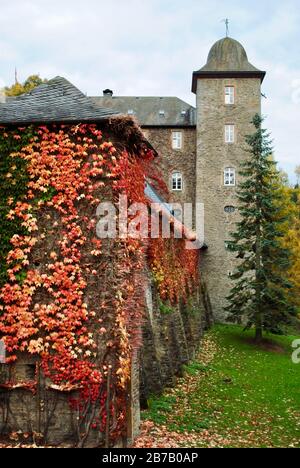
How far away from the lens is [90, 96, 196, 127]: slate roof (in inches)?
1436

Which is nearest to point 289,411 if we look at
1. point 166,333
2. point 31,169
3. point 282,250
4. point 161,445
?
point 166,333

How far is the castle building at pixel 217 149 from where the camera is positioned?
1246 inches

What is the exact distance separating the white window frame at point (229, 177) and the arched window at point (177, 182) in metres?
3.47

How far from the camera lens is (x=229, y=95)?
1315 inches

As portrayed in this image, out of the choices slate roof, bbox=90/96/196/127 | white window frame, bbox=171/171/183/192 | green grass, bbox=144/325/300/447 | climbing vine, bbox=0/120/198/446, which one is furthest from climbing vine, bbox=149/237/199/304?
slate roof, bbox=90/96/196/127

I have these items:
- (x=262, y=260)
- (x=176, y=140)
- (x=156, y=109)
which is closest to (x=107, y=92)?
(x=156, y=109)

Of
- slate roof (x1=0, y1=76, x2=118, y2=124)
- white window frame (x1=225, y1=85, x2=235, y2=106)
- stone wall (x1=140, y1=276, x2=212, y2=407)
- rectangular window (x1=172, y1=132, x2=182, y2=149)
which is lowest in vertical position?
stone wall (x1=140, y1=276, x2=212, y2=407)

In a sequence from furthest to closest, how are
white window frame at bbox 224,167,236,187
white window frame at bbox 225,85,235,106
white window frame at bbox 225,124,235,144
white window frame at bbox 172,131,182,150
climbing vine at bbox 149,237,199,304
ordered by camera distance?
white window frame at bbox 172,131,182,150
white window frame at bbox 225,85,235,106
white window frame at bbox 225,124,235,144
white window frame at bbox 224,167,236,187
climbing vine at bbox 149,237,199,304

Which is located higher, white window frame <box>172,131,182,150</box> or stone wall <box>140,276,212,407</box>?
white window frame <box>172,131,182,150</box>

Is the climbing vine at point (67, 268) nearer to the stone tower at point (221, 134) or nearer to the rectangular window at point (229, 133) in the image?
the stone tower at point (221, 134)

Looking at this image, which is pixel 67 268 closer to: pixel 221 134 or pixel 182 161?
pixel 221 134

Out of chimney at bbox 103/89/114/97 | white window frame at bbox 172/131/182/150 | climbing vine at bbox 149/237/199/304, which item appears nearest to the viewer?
climbing vine at bbox 149/237/199/304

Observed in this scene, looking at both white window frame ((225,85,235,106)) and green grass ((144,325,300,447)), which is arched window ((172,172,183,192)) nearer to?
white window frame ((225,85,235,106))
